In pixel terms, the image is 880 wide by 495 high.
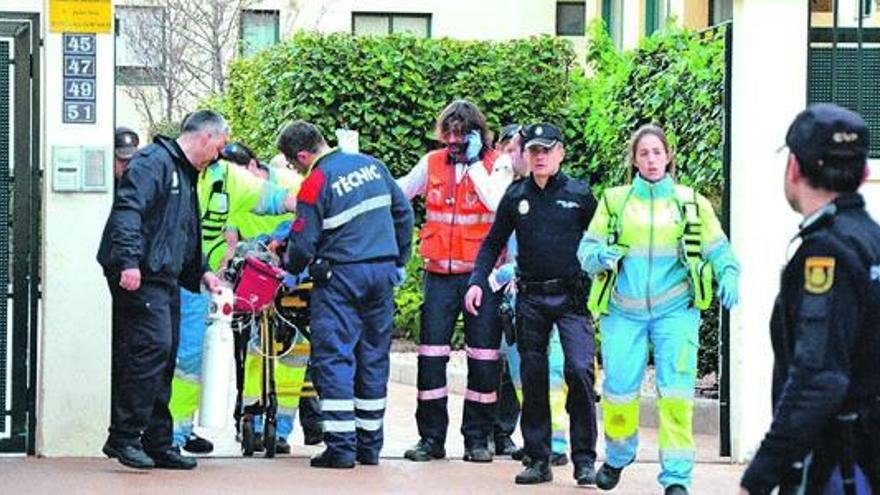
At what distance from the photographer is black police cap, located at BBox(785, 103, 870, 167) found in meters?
5.65

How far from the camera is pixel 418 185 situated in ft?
41.5

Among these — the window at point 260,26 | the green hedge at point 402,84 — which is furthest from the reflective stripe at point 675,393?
the window at point 260,26

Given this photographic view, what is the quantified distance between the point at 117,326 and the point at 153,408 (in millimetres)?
532

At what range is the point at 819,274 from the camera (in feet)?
18.1

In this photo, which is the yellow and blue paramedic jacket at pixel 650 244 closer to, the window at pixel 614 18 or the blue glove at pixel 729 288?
the blue glove at pixel 729 288

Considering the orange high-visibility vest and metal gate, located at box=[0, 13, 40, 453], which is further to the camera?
the orange high-visibility vest

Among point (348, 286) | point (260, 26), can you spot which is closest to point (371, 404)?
point (348, 286)

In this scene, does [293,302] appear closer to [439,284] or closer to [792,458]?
[439,284]

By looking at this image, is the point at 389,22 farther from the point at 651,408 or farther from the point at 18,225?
the point at 18,225

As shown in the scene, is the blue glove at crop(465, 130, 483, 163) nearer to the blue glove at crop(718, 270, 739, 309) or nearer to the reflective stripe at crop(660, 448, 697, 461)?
the blue glove at crop(718, 270, 739, 309)

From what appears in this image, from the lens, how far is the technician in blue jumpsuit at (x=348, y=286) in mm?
11680

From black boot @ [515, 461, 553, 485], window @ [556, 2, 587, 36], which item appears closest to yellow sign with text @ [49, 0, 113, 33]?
black boot @ [515, 461, 553, 485]

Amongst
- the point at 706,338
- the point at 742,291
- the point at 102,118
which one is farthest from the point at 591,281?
the point at 706,338

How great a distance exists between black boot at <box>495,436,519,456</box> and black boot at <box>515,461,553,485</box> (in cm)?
136
